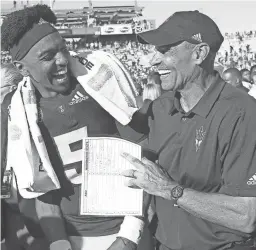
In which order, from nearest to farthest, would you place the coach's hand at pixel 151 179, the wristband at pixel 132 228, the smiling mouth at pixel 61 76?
the coach's hand at pixel 151 179 → the wristband at pixel 132 228 → the smiling mouth at pixel 61 76

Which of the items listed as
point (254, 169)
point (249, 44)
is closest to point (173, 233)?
point (254, 169)

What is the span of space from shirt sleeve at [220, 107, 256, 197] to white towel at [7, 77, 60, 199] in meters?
0.84

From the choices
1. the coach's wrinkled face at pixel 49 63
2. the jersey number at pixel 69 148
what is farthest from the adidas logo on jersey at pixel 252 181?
the coach's wrinkled face at pixel 49 63

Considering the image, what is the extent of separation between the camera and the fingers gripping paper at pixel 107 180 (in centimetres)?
216

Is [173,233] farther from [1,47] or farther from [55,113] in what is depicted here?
[1,47]

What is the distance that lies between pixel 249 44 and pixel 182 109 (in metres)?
15.6

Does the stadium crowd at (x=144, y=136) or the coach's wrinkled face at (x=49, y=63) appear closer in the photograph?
the stadium crowd at (x=144, y=136)

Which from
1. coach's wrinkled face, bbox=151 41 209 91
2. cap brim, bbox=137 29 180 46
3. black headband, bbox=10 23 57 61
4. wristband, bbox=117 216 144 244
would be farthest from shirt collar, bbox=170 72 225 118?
black headband, bbox=10 23 57 61

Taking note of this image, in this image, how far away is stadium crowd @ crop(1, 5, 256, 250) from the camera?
192cm

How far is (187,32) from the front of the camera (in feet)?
7.00

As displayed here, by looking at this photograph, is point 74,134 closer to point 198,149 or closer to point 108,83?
point 108,83

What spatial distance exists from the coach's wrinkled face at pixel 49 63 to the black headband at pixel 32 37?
0.02 meters

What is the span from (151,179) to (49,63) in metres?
0.76

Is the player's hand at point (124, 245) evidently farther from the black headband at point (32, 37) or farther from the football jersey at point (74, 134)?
the black headband at point (32, 37)
